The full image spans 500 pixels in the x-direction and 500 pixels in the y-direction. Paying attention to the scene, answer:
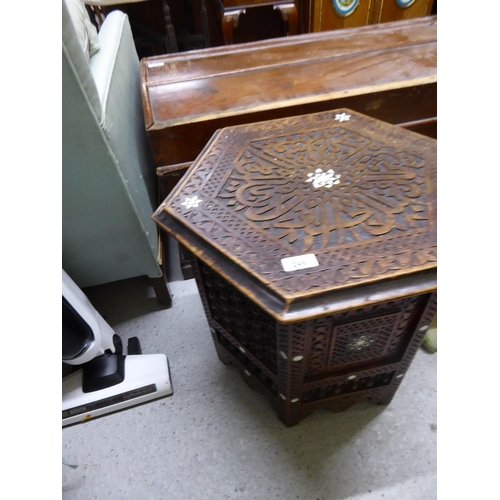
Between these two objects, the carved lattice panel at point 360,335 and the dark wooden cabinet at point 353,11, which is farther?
the dark wooden cabinet at point 353,11

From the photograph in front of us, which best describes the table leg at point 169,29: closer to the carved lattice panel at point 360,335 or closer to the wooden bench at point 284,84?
the wooden bench at point 284,84

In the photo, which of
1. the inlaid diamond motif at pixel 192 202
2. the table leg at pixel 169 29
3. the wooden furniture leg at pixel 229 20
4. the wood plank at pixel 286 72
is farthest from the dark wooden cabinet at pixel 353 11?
the inlaid diamond motif at pixel 192 202

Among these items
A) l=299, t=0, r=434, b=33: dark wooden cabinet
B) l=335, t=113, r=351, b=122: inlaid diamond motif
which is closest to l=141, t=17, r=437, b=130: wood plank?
l=335, t=113, r=351, b=122: inlaid diamond motif

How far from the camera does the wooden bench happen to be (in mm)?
1036

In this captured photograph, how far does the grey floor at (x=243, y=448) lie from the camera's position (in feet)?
2.84

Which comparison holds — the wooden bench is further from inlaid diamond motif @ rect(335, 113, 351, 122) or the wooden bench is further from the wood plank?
inlaid diamond motif @ rect(335, 113, 351, 122)

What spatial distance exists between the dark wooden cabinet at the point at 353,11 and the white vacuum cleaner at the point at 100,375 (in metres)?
1.73

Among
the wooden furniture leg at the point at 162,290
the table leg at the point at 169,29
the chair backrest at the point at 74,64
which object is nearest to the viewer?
the chair backrest at the point at 74,64

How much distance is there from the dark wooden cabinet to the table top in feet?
4.05

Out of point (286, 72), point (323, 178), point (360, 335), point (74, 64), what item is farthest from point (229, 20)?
point (360, 335)

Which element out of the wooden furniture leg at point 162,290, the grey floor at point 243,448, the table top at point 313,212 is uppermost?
the table top at point 313,212

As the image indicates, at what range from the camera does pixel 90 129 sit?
30.7 inches

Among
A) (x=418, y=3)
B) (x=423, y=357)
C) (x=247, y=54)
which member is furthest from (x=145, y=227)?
(x=418, y=3)
